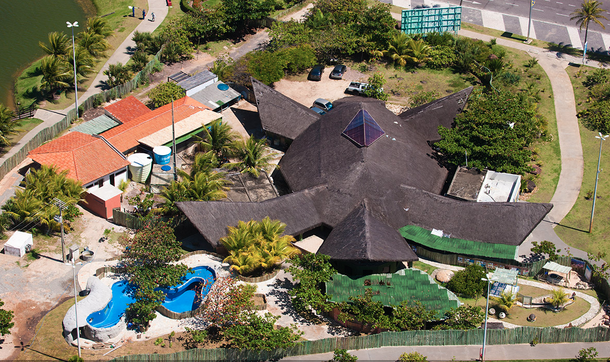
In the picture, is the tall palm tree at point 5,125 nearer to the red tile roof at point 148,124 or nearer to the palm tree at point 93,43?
the red tile roof at point 148,124

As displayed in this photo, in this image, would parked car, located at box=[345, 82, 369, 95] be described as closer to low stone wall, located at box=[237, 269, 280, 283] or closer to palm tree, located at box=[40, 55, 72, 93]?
low stone wall, located at box=[237, 269, 280, 283]

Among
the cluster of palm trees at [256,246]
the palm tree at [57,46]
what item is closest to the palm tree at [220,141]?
the cluster of palm trees at [256,246]

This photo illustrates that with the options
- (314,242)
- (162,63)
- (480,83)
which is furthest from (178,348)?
(480,83)

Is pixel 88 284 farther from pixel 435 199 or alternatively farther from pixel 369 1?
pixel 369 1

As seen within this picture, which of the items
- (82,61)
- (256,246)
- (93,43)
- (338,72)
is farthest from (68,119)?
(338,72)

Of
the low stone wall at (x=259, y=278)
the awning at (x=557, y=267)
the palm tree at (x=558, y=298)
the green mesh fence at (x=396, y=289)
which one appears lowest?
the palm tree at (x=558, y=298)
